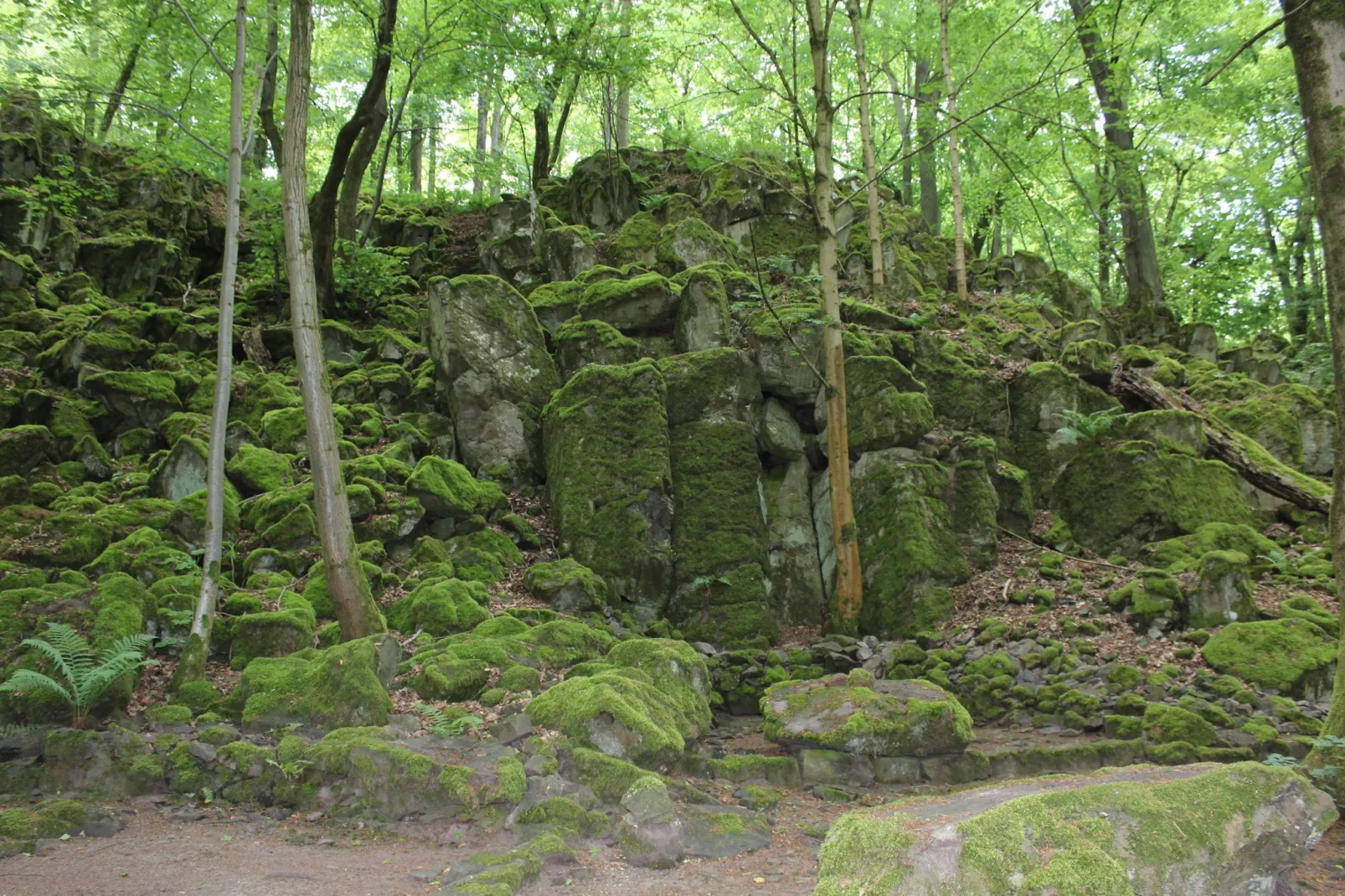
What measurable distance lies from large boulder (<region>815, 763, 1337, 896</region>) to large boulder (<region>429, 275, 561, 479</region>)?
9.10 m

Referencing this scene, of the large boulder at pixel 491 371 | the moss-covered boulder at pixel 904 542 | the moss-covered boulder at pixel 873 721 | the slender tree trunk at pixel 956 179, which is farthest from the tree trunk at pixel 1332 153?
the slender tree trunk at pixel 956 179

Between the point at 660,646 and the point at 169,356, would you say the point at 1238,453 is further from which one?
the point at 169,356

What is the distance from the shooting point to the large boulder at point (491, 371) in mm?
12102

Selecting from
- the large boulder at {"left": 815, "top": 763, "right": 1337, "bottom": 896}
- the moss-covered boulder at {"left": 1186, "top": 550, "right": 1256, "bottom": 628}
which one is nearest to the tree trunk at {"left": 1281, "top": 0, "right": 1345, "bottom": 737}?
the large boulder at {"left": 815, "top": 763, "right": 1337, "bottom": 896}

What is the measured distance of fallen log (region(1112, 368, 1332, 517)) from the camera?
11.5m

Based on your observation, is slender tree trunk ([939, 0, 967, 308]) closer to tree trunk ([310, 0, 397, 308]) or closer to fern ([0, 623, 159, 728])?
tree trunk ([310, 0, 397, 308])

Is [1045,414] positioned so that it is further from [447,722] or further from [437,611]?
[447,722]

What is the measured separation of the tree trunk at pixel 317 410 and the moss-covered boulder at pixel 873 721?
4.31m

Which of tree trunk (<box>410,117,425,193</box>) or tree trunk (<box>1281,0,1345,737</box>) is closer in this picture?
tree trunk (<box>1281,0,1345,737</box>)

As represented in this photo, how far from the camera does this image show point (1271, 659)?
8180mm

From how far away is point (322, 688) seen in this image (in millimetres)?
6727

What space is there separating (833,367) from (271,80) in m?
12.6

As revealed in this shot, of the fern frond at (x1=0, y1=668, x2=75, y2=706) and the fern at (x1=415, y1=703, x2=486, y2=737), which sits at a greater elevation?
the fern frond at (x1=0, y1=668, x2=75, y2=706)

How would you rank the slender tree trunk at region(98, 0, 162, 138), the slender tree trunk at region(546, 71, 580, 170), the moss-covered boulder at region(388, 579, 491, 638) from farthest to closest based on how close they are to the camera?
the slender tree trunk at region(546, 71, 580, 170) < the slender tree trunk at region(98, 0, 162, 138) < the moss-covered boulder at region(388, 579, 491, 638)
